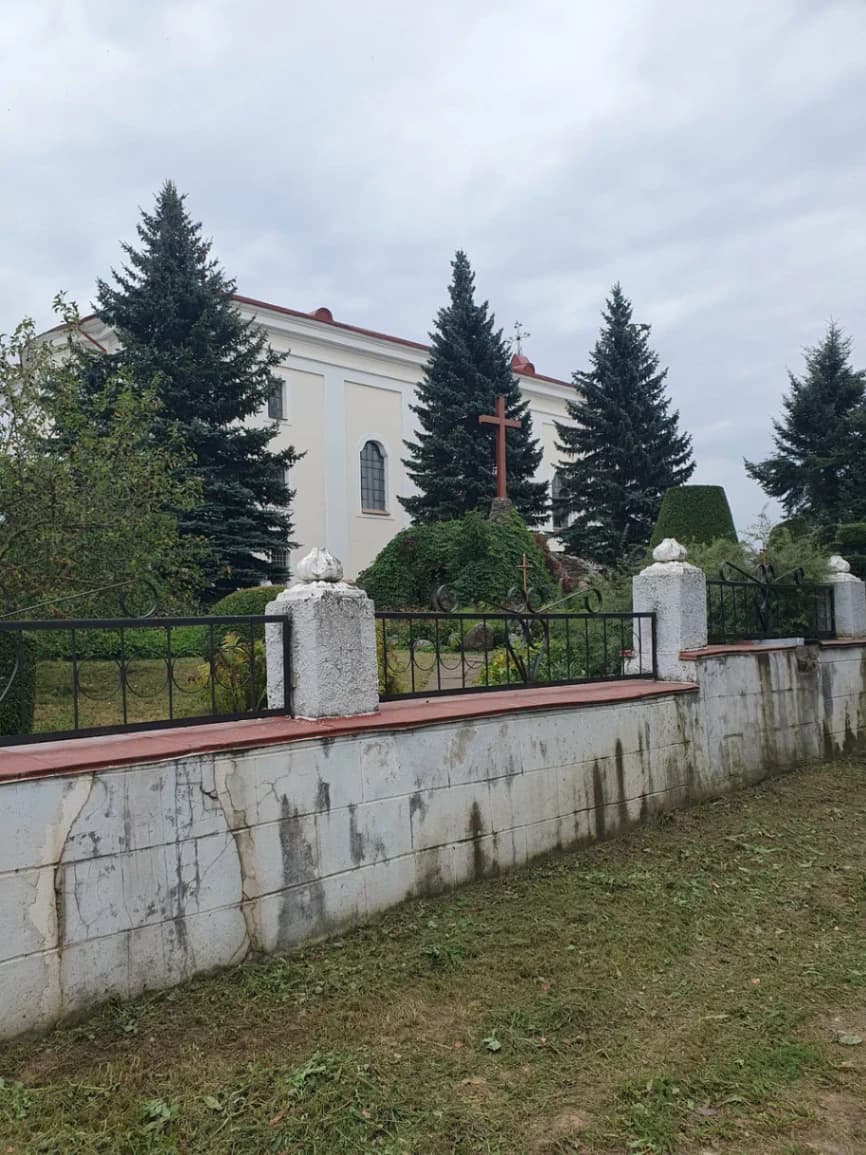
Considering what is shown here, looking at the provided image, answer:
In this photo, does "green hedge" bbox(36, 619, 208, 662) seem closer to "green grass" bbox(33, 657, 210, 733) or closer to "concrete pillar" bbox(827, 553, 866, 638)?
"green grass" bbox(33, 657, 210, 733)

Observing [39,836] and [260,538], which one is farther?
[260,538]

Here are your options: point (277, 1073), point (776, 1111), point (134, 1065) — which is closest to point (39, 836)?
point (134, 1065)

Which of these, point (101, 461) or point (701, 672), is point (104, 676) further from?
point (701, 672)

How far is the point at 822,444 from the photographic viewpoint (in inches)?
893

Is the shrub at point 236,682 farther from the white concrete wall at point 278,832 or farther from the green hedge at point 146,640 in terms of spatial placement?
the green hedge at point 146,640

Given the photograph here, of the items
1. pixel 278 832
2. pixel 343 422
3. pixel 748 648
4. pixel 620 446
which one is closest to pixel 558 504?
pixel 620 446

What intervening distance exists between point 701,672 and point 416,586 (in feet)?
34.8

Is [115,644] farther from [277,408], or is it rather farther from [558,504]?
[558,504]

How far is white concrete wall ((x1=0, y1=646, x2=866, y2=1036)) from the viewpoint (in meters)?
2.64

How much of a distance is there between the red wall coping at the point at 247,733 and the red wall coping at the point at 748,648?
30.3 inches

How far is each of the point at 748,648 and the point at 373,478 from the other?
2051 centimetres

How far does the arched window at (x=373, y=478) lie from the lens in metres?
25.5

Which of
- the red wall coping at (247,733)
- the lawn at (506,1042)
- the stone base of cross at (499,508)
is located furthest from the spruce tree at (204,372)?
the lawn at (506,1042)

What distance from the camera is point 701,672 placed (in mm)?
5547
